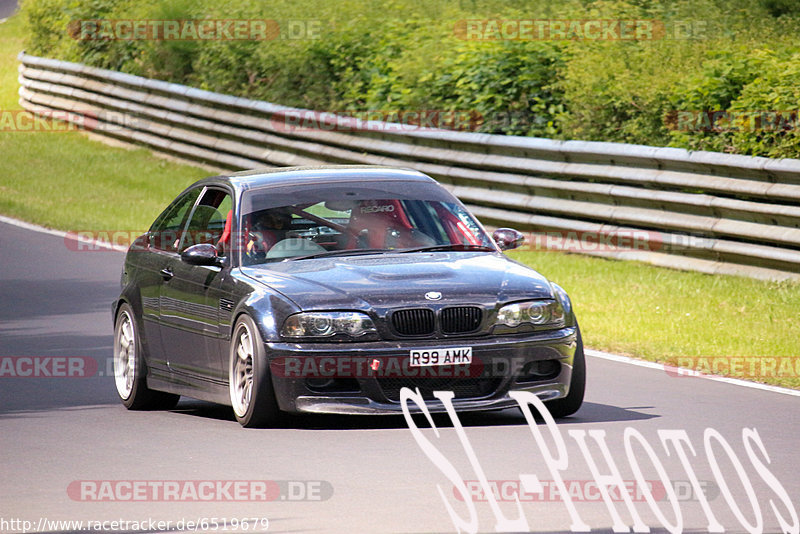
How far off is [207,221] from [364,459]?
10.3ft

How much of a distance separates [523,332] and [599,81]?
10290 millimetres

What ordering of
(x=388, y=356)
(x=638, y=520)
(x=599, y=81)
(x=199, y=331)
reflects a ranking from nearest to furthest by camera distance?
(x=638, y=520), (x=388, y=356), (x=199, y=331), (x=599, y=81)

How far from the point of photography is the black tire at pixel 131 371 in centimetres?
1124

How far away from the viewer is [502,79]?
2116 cm

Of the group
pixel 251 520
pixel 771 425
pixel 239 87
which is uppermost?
pixel 251 520

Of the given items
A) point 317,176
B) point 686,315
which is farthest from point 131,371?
point 686,315

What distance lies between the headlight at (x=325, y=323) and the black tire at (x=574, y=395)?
131 cm

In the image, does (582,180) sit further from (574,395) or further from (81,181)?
(81,181)

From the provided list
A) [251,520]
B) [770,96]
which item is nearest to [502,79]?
[770,96]

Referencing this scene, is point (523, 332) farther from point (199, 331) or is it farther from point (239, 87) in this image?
point (239, 87)

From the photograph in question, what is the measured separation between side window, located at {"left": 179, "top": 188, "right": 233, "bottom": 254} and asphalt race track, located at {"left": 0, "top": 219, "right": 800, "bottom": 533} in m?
1.12

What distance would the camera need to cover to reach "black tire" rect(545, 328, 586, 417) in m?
9.98

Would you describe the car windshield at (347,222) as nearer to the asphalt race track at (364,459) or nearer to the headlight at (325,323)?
the headlight at (325,323)

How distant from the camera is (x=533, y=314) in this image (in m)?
9.79
